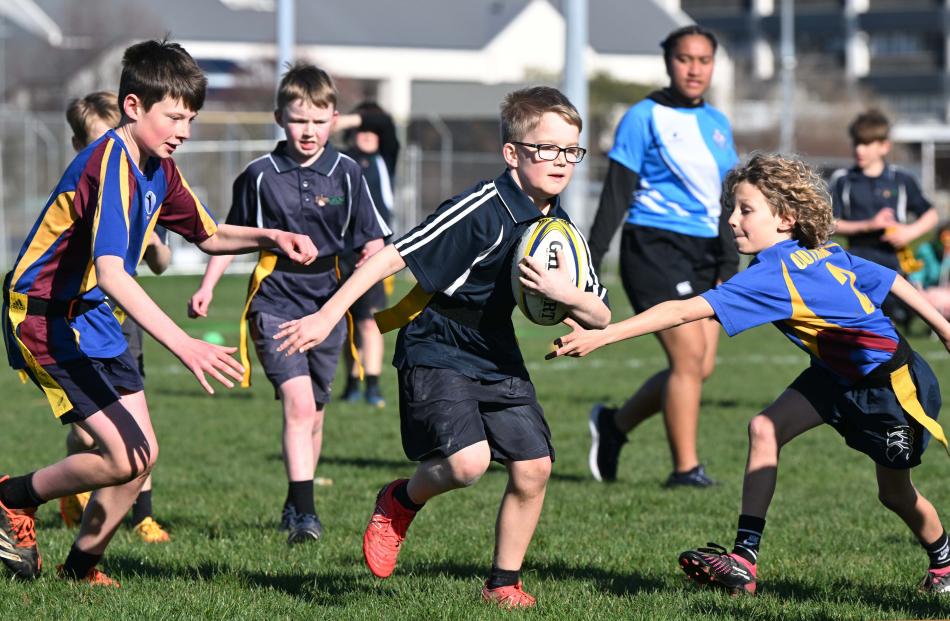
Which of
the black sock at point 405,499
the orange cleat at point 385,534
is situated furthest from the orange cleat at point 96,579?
the black sock at point 405,499

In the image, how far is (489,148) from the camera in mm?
39531

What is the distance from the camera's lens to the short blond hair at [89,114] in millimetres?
6227

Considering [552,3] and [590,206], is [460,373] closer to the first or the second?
[590,206]

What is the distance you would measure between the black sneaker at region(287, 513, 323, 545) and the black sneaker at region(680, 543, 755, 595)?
1.83m

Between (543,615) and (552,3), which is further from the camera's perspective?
(552,3)

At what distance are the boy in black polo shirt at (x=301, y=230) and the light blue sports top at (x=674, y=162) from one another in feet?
5.38

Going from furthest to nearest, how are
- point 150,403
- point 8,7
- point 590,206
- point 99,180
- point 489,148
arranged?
1. point 8,7
2. point 489,148
3. point 590,206
4. point 150,403
5. point 99,180

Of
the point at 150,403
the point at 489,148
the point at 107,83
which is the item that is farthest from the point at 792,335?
the point at 107,83

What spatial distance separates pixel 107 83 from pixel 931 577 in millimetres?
48031

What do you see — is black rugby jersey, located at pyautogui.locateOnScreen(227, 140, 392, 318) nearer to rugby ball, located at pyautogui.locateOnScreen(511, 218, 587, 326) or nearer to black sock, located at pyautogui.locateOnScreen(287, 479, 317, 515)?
black sock, located at pyautogui.locateOnScreen(287, 479, 317, 515)

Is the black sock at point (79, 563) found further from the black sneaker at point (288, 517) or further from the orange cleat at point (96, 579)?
the black sneaker at point (288, 517)

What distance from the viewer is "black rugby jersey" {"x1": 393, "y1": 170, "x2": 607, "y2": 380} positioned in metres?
4.72

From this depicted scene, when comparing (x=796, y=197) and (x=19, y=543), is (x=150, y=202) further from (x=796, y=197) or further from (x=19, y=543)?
(x=796, y=197)

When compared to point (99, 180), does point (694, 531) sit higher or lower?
lower
